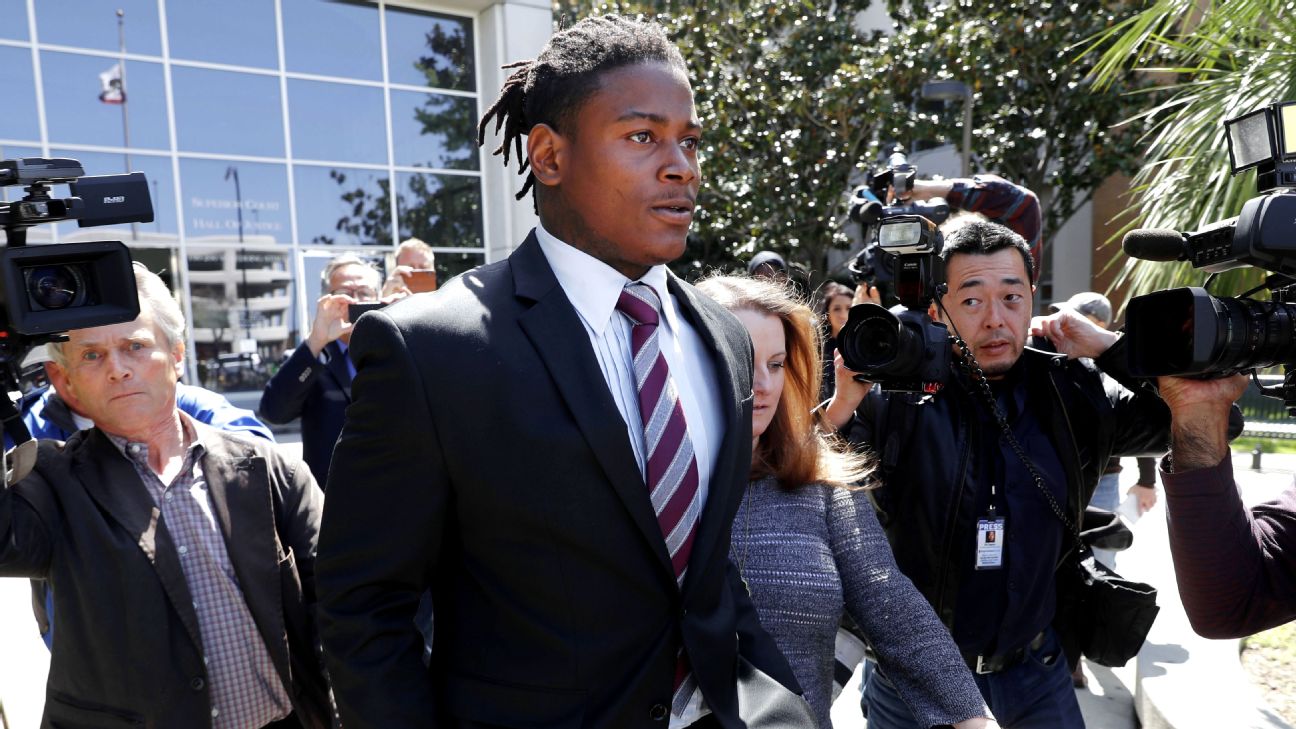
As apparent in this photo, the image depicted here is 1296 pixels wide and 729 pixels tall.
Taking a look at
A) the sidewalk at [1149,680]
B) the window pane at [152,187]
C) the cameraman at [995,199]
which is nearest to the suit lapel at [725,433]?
the cameraman at [995,199]

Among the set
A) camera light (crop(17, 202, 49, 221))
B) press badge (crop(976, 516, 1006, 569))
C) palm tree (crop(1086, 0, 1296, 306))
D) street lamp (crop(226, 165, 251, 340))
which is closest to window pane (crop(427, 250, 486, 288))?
street lamp (crop(226, 165, 251, 340))

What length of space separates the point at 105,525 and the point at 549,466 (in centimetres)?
117

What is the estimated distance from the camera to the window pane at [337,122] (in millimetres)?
11586

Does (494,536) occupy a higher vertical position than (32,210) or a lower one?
lower

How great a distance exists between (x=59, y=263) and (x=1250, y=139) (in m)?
2.29

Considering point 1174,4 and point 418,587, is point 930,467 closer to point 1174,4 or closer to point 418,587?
point 418,587

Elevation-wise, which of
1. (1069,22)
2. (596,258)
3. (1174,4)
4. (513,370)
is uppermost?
(1069,22)

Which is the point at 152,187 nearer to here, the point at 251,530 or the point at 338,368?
the point at 338,368

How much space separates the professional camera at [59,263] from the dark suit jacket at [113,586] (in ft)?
1.00

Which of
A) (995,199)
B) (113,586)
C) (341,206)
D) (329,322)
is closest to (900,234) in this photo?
(995,199)

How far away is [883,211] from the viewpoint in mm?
2623

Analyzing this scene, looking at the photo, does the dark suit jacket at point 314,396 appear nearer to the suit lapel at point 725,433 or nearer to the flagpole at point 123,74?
the suit lapel at point 725,433

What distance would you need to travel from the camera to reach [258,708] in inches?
79.9

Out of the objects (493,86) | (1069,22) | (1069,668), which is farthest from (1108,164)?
(1069,668)
